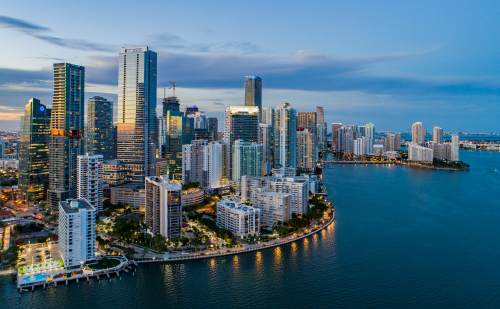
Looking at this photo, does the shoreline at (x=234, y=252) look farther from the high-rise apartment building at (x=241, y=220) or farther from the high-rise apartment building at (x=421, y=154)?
the high-rise apartment building at (x=421, y=154)

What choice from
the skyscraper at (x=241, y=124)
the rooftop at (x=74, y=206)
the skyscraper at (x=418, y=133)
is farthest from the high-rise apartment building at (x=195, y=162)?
the skyscraper at (x=418, y=133)

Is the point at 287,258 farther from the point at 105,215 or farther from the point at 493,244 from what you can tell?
the point at 105,215

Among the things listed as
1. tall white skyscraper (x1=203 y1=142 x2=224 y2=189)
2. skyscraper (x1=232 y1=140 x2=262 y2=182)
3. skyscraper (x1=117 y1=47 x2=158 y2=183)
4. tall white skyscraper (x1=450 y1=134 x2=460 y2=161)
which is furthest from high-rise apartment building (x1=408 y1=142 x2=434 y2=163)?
skyscraper (x1=117 y1=47 x2=158 y2=183)

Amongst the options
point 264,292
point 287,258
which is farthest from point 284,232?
point 264,292

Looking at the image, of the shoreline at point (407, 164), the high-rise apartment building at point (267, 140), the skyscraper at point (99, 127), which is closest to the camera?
the skyscraper at point (99, 127)

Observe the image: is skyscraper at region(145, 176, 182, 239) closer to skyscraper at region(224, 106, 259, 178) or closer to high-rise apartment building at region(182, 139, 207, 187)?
high-rise apartment building at region(182, 139, 207, 187)

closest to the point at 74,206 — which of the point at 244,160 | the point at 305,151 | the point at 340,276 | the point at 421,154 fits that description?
the point at 340,276
